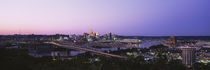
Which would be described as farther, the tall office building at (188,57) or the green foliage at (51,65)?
the tall office building at (188,57)

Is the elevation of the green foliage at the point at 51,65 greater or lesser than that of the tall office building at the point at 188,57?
greater

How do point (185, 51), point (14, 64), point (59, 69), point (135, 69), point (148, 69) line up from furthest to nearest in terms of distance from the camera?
point (185, 51), point (148, 69), point (135, 69), point (59, 69), point (14, 64)

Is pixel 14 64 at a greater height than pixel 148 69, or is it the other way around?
pixel 14 64

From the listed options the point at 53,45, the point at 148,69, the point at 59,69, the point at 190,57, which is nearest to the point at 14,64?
the point at 59,69

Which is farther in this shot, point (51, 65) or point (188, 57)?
point (188, 57)

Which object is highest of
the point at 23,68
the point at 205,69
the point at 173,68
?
the point at 23,68

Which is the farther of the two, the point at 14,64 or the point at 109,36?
the point at 109,36

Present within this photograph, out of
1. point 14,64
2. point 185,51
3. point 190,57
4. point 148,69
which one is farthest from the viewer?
point 185,51

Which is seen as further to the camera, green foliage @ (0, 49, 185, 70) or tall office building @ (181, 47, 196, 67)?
tall office building @ (181, 47, 196, 67)

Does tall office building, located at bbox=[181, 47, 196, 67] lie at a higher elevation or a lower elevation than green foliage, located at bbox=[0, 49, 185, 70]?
lower

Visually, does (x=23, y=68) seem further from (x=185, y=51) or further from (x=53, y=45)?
(x=53, y=45)

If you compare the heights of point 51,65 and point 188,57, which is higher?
point 51,65
